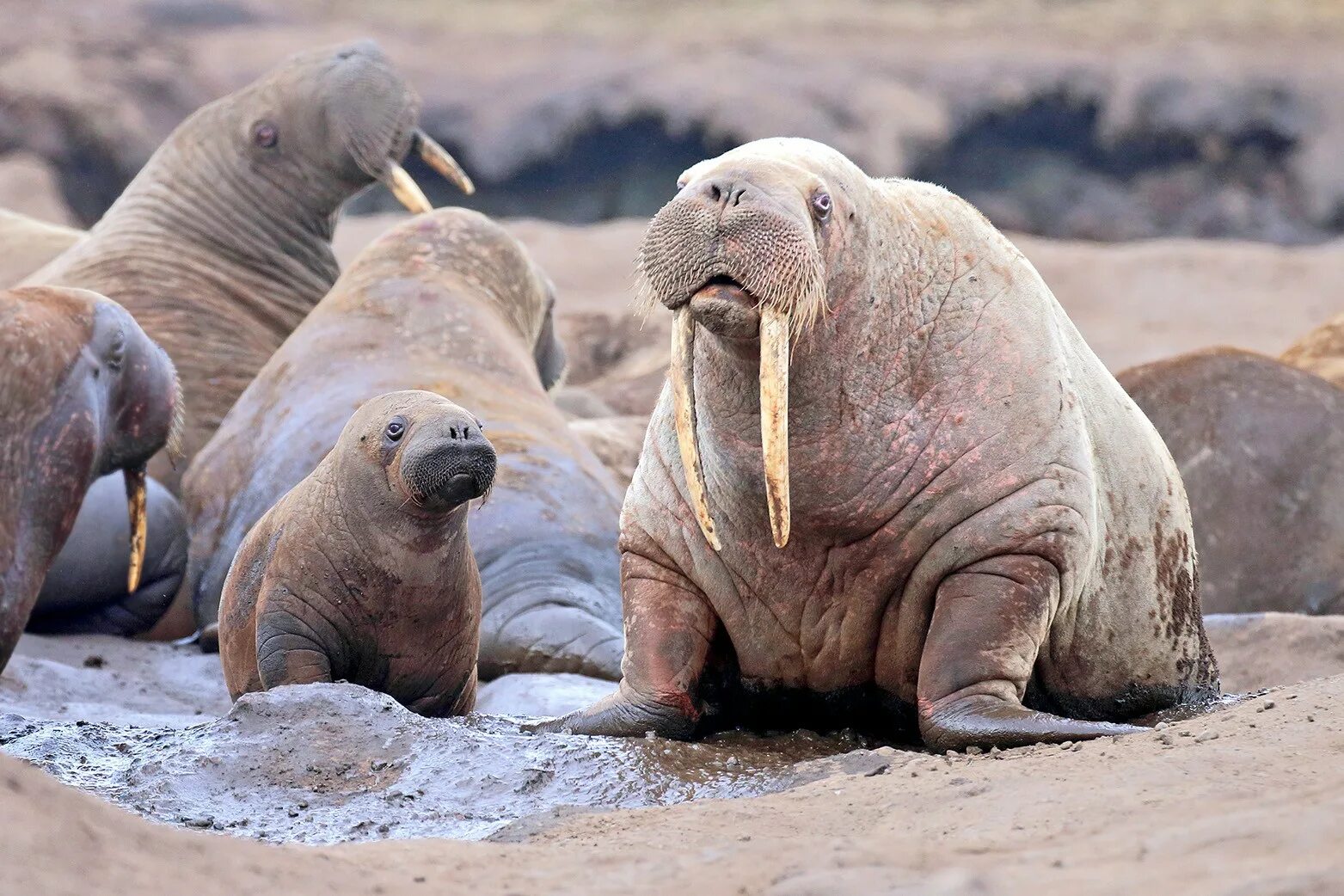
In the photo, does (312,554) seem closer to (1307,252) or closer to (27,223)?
(27,223)

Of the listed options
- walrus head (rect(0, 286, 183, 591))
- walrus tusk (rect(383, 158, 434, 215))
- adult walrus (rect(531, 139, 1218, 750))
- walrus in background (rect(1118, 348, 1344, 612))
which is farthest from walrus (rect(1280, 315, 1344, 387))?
walrus head (rect(0, 286, 183, 591))

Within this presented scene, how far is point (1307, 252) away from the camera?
54.8 ft

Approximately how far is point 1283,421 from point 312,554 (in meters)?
4.18

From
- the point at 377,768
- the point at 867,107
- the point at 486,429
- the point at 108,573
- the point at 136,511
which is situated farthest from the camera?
the point at 867,107

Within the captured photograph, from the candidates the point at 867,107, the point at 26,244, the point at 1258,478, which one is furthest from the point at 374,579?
the point at 867,107

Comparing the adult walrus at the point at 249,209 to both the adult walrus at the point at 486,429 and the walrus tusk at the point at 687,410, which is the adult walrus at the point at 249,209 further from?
the walrus tusk at the point at 687,410

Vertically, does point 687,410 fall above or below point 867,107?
above

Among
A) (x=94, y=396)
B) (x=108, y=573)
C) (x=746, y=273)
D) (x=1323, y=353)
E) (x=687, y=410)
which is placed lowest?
(x=108, y=573)

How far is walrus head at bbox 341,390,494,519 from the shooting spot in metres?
4.78

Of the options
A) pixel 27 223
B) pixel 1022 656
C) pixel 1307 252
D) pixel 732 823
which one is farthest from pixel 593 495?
pixel 1307 252

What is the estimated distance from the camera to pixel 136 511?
20.0 ft

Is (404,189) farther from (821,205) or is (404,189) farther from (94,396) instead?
(821,205)

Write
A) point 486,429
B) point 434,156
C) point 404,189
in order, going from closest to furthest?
1. point 486,429
2. point 404,189
3. point 434,156

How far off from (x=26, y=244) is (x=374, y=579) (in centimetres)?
517
